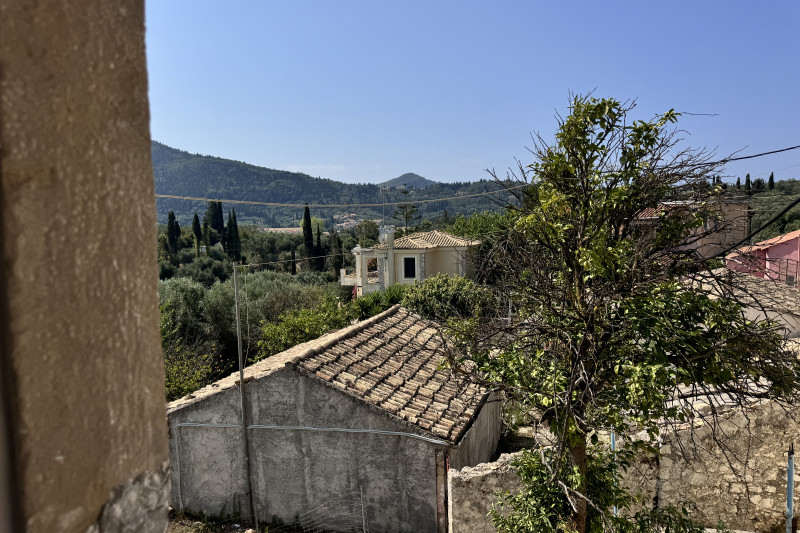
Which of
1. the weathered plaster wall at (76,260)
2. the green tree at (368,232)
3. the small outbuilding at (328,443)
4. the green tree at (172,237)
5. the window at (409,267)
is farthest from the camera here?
the green tree at (368,232)

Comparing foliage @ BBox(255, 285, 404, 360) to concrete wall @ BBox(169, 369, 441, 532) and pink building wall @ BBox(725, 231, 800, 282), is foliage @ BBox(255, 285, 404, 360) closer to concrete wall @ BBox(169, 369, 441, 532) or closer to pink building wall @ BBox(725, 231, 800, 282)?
concrete wall @ BBox(169, 369, 441, 532)

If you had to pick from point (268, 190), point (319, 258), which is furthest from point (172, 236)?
point (268, 190)

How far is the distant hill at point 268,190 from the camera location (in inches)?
4259

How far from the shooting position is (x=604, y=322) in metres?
5.06

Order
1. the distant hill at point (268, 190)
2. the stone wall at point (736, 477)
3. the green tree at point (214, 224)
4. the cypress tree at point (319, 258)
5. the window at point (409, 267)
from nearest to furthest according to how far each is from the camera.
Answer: the stone wall at point (736, 477)
the window at point (409, 267)
the cypress tree at point (319, 258)
the green tree at point (214, 224)
the distant hill at point (268, 190)

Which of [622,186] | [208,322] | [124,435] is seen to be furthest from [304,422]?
[208,322]

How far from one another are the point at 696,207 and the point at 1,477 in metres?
5.67

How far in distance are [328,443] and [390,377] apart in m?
1.72

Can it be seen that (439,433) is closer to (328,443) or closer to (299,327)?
(328,443)

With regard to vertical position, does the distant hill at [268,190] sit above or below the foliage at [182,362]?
above

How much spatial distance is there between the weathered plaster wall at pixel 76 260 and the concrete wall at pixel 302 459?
8.17 meters

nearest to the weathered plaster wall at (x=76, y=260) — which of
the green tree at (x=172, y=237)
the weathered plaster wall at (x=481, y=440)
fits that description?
the weathered plaster wall at (x=481, y=440)

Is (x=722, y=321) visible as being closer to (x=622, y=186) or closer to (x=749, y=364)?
(x=749, y=364)

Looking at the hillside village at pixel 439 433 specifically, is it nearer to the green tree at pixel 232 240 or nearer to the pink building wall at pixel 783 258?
the pink building wall at pixel 783 258
